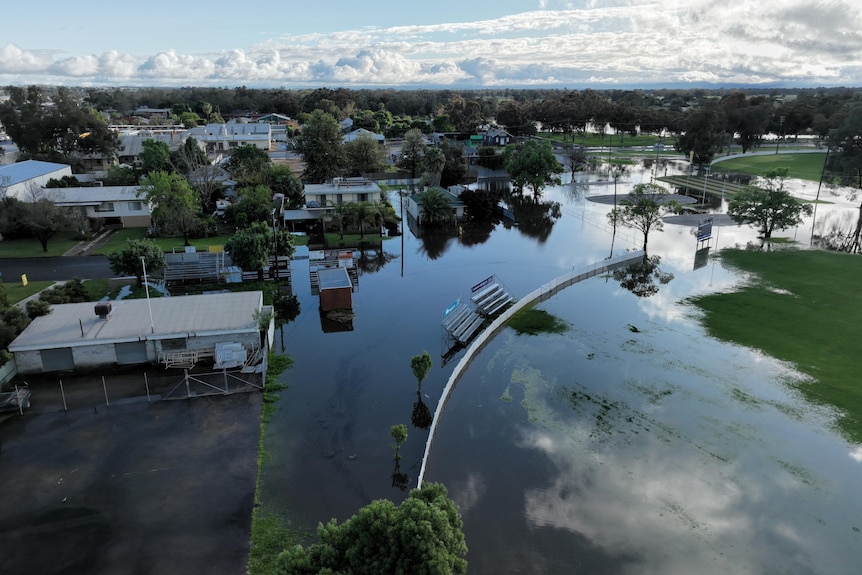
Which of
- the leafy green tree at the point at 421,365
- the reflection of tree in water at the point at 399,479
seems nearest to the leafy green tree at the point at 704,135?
the leafy green tree at the point at 421,365

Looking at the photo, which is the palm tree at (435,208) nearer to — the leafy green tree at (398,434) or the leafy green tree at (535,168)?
the leafy green tree at (535,168)

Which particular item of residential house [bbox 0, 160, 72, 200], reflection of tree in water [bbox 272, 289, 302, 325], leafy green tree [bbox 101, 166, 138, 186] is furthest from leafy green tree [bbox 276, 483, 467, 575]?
leafy green tree [bbox 101, 166, 138, 186]

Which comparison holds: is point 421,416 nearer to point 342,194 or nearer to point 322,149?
point 342,194

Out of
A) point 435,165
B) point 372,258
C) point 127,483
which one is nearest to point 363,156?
point 435,165

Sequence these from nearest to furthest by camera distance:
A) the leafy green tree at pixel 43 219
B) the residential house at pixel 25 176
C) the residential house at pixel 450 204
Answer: the leafy green tree at pixel 43 219 < the residential house at pixel 25 176 < the residential house at pixel 450 204

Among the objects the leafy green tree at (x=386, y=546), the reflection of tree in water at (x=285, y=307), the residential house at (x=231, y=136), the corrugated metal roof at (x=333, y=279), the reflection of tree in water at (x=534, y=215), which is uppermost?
the residential house at (x=231, y=136)
